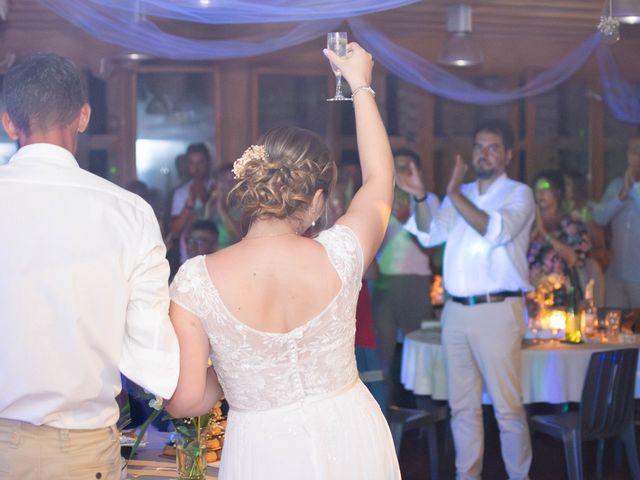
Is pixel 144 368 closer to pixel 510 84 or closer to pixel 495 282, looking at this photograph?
pixel 495 282

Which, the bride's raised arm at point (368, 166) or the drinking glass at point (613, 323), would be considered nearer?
the bride's raised arm at point (368, 166)

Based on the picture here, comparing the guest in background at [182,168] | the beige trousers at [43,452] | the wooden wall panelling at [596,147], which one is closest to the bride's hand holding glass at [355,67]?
the beige trousers at [43,452]

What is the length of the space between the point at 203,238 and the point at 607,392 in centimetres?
302

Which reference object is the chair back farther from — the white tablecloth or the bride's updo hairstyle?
the bride's updo hairstyle

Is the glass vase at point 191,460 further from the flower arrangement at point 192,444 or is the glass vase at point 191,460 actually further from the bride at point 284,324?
the bride at point 284,324

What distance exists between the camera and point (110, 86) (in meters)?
8.62

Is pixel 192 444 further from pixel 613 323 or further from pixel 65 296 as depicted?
pixel 613 323

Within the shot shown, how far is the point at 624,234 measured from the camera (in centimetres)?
734

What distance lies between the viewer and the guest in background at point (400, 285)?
7.01 meters

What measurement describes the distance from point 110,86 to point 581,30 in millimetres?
4072

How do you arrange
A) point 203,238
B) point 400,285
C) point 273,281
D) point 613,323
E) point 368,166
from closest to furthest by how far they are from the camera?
point 273,281, point 368,166, point 613,323, point 203,238, point 400,285

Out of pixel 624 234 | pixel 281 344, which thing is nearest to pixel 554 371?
pixel 624 234

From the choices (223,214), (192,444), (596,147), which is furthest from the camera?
(596,147)

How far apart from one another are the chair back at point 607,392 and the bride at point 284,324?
299 centimetres
